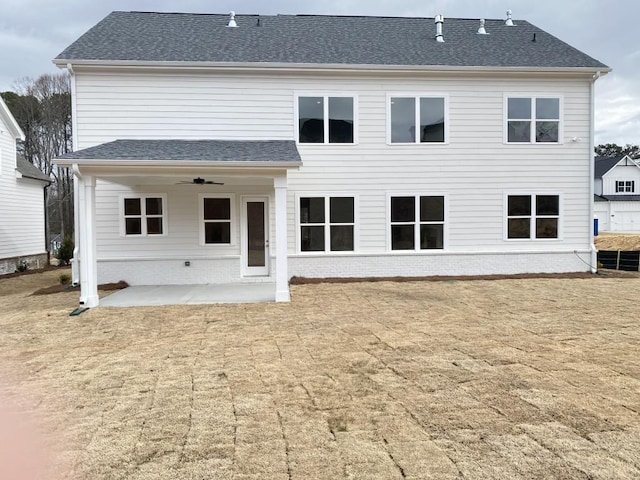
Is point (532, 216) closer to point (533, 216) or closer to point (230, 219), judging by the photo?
point (533, 216)

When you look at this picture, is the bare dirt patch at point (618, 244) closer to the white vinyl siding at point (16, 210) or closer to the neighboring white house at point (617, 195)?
the neighboring white house at point (617, 195)

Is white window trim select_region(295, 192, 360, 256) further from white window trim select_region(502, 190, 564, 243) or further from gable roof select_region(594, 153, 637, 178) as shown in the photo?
gable roof select_region(594, 153, 637, 178)

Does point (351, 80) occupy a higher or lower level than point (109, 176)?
higher

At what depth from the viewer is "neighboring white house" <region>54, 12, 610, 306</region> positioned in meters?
11.6

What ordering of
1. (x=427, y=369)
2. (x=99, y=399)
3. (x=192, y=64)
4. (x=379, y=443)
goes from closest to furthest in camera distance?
(x=379, y=443), (x=99, y=399), (x=427, y=369), (x=192, y=64)

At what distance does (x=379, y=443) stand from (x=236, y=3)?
18975mm

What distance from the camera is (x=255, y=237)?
12.1 meters

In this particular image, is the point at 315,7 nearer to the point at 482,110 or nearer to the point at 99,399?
the point at 482,110

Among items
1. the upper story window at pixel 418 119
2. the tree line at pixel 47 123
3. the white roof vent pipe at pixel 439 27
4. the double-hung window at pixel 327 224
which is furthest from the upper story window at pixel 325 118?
the tree line at pixel 47 123

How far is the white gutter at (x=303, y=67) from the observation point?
1115cm

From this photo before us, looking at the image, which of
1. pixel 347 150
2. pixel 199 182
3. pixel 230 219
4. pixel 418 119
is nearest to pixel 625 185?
pixel 418 119

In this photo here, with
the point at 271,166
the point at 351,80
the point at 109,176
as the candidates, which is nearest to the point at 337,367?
the point at 271,166

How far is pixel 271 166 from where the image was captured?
888 centimetres

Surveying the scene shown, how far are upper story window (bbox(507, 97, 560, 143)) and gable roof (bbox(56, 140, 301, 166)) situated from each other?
648 cm
